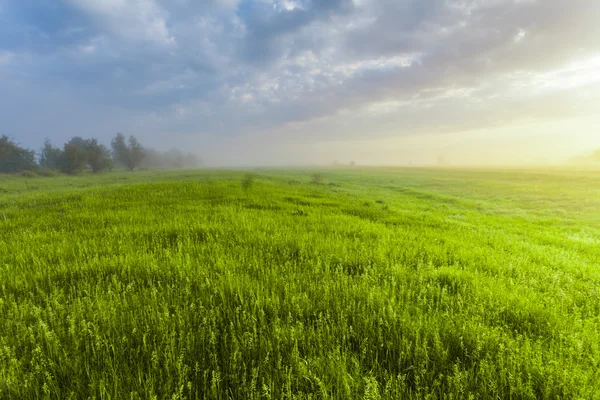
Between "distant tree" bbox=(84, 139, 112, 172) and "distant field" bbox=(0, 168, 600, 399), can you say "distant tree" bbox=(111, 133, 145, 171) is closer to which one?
"distant tree" bbox=(84, 139, 112, 172)

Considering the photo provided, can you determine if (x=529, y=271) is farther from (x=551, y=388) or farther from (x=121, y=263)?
(x=121, y=263)

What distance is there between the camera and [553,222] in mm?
15461

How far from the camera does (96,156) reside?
8281 cm

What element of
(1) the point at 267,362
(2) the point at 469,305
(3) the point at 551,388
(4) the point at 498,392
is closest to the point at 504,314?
(2) the point at 469,305

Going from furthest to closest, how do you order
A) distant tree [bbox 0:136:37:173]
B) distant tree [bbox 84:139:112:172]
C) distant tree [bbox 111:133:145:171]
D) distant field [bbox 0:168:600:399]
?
1. distant tree [bbox 111:133:145:171]
2. distant tree [bbox 84:139:112:172]
3. distant tree [bbox 0:136:37:173]
4. distant field [bbox 0:168:600:399]

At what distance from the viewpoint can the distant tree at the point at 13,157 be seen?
6931 centimetres

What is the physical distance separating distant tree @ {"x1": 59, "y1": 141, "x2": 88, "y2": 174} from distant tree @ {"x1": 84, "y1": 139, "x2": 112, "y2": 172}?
3.58 metres

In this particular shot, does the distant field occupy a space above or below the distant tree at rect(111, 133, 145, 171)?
below

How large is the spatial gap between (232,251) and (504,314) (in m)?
4.81

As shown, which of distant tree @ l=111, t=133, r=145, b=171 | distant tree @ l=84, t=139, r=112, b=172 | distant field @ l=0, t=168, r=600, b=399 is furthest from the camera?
distant tree @ l=111, t=133, r=145, b=171

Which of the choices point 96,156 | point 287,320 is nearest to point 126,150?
point 96,156

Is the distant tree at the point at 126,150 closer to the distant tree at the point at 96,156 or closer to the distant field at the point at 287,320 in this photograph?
the distant tree at the point at 96,156

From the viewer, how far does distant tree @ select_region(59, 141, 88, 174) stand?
72750 millimetres

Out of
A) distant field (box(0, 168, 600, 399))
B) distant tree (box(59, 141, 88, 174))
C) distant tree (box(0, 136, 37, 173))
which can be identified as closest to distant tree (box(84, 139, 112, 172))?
distant tree (box(59, 141, 88, 174))
